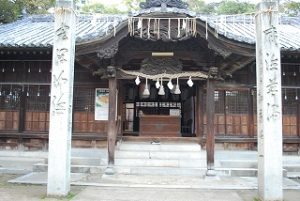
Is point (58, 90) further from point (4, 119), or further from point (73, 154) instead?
point (4, 119)

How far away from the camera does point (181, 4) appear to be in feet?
39.2

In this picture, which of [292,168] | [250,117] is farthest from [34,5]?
[292,168]

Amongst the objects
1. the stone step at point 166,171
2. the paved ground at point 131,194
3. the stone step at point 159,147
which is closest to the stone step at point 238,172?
the stone step at point 166,171

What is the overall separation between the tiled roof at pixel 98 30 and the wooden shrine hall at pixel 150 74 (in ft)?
0.14

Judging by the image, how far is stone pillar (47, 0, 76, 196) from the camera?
8.07 m

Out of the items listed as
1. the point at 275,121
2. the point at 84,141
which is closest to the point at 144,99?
the point at 84,141

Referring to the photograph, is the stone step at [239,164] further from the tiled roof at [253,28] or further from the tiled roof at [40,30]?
the tiled roof at [40,30]

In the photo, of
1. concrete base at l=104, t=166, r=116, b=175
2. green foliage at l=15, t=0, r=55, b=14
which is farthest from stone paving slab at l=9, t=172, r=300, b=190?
green foliage at l=15, t=0, r=55, b=14

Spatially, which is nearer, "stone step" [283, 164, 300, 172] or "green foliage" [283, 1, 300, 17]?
"stone step" [283, 164, 300, 172]

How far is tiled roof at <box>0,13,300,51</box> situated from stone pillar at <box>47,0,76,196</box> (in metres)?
1.34

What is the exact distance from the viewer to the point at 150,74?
1118cm

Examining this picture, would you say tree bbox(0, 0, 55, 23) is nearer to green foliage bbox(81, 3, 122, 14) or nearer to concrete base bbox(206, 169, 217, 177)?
green foliage bbox(81, 3, 122, 14)

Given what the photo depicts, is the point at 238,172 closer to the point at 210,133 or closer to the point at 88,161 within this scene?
the point at 210,133

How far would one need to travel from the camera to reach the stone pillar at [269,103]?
788 cm
